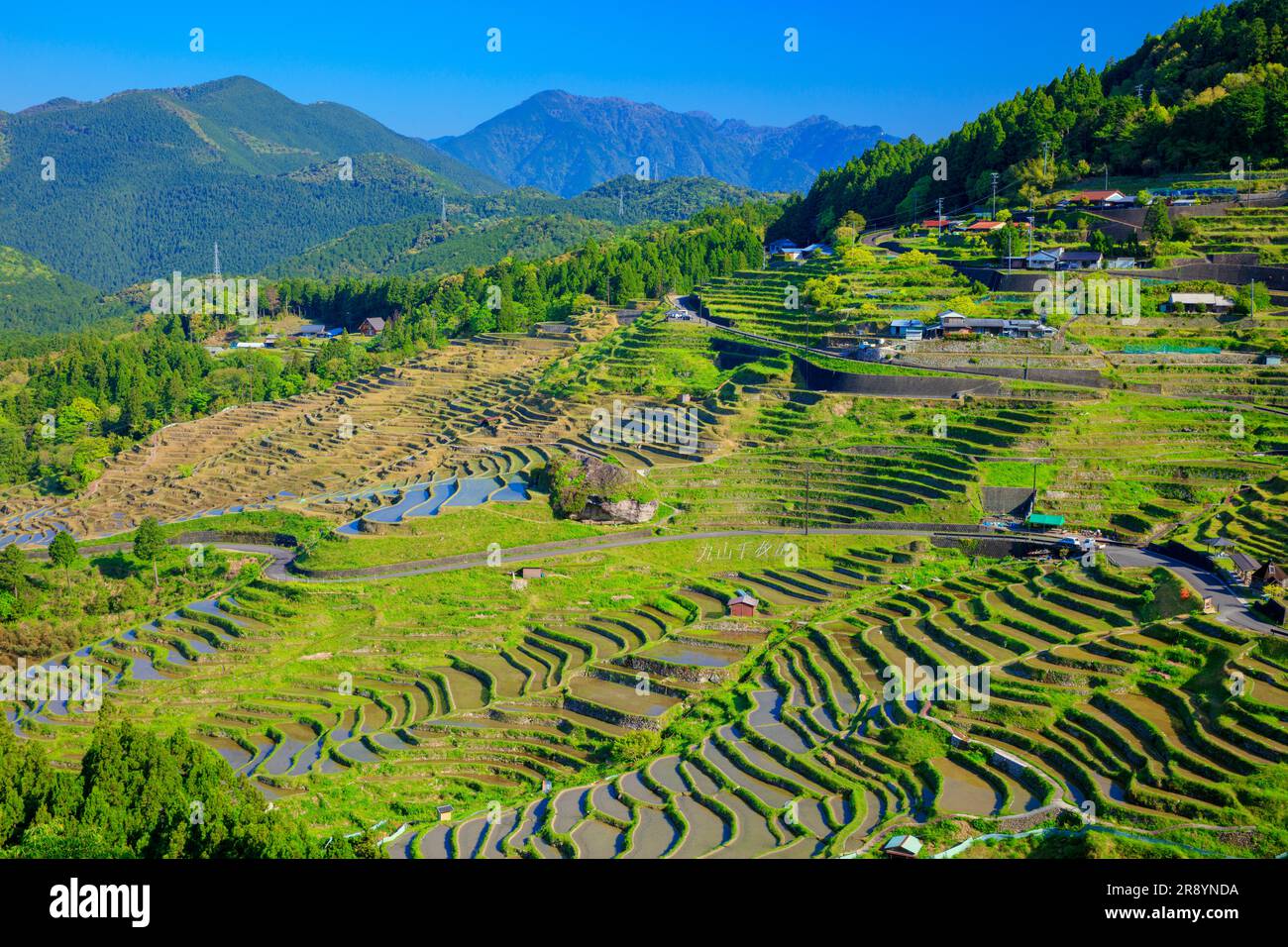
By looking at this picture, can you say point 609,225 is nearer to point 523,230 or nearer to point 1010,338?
point 523,230

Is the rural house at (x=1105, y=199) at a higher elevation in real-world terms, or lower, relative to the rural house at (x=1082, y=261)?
higher

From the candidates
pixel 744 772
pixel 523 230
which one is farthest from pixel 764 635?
pixel 523 230

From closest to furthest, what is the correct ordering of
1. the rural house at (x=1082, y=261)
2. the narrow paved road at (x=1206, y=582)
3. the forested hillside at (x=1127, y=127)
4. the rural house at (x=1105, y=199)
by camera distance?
Answer: the narrow paved road at (x=1206, y=582)
the rural house at (x=1082, y=261)
the rural house at (x=1105, y=199)
the forested hillside at (x=1127, y=127)

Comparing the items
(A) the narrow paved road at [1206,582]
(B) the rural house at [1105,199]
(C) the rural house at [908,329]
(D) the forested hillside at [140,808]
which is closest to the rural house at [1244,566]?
(A) the narrow paved road at [1206,582]

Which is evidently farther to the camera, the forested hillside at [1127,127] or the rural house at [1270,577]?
the forested hillside at [1127,127]

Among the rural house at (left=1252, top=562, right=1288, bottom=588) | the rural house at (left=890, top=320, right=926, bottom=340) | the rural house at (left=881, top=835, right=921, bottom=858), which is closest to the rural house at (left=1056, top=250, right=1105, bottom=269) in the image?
the rural house at (left=890, top=320, right=926, bottom=340)

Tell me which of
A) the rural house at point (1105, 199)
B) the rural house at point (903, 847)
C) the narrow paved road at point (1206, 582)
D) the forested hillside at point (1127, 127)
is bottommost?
the rural house at point (903, 847)

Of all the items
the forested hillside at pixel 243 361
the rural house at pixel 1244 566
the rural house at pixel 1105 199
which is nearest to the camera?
the rural house at pixel 1244 566

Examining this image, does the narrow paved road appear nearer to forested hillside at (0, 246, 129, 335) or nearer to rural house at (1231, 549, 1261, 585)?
rural house at (1231, 549, 1261, 585)

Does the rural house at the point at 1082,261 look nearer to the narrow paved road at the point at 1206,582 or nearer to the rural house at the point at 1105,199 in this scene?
the rural house at the point at 1105,199
